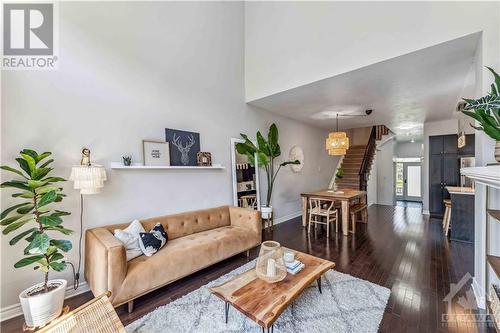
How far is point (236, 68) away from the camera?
4.35 m

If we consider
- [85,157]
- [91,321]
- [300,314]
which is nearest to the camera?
[91,321]

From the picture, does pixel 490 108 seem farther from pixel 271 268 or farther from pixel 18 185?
pixel 18 185

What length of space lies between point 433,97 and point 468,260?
2.87 m

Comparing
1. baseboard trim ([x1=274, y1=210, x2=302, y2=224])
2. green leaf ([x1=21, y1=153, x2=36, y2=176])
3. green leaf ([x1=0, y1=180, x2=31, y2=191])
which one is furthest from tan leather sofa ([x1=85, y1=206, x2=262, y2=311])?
baseboard trim ([x1=274, y1=210, x2=302, y2=224])

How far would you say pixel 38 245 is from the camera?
1776mm

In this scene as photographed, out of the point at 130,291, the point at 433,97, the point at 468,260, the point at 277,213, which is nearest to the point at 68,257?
the point at 130,291

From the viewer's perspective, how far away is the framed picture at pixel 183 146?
3.29 metres

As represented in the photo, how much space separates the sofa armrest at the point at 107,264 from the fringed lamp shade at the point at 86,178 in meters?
0.52

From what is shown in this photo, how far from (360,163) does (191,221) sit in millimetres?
6802

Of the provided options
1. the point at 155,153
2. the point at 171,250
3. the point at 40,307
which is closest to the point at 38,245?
the point at 40,307

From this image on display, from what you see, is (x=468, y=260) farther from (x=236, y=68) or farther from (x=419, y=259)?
(x=236, y=68)

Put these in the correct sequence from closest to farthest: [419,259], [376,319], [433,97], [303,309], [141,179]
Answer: [376,319] < [303,309] < [141,179] < [419,259] < [433,97]

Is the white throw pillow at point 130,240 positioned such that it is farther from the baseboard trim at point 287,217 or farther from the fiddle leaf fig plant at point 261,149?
the baseboard trim at point 287,217

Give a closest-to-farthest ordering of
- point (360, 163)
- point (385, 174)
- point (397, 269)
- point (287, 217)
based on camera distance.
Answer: point (397, 269), point (287, 217), point (360, 163), point (385, 174)
